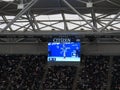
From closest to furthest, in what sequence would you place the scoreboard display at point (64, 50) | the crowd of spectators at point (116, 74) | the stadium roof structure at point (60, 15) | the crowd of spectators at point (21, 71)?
the scoreboard display at point (64, 50)
the stadium roof structure at point (60, 15)
the crowd of spectators at point (116, 74)
the crowd of spectators at point (21, 71)

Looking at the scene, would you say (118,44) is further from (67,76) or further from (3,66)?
(3,66)

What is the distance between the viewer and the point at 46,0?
2720 centimetres

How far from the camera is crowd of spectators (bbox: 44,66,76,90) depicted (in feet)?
112

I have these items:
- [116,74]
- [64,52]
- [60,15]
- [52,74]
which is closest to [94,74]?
[116,74]

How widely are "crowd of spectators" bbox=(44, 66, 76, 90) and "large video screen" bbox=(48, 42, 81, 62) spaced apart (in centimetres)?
738

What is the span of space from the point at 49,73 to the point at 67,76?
190 centimetres

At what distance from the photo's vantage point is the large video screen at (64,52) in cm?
2673

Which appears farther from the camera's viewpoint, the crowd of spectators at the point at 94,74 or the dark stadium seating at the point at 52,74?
the dark stadium seating at the point at 52,74

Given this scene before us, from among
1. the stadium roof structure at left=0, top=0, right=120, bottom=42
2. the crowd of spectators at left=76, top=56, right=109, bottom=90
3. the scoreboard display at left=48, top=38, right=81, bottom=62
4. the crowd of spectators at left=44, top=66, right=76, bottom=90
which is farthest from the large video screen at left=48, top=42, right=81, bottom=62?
the crowd of spectators at left=44, top=66, right=76, bottom=90

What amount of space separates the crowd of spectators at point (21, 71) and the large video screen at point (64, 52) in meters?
7.98

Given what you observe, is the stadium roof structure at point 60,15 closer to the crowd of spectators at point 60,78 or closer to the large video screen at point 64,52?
the large video screen at point 64,52

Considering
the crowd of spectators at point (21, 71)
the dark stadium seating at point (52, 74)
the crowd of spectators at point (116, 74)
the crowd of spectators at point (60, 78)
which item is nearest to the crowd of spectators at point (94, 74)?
the dark stadium seating at point (52, 74)

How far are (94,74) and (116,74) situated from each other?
2.07 m

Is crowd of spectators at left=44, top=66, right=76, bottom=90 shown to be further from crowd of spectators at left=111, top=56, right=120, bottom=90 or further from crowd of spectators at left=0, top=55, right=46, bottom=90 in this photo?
crowd of spectators at left=111, top=56, right=120, bottom=90
